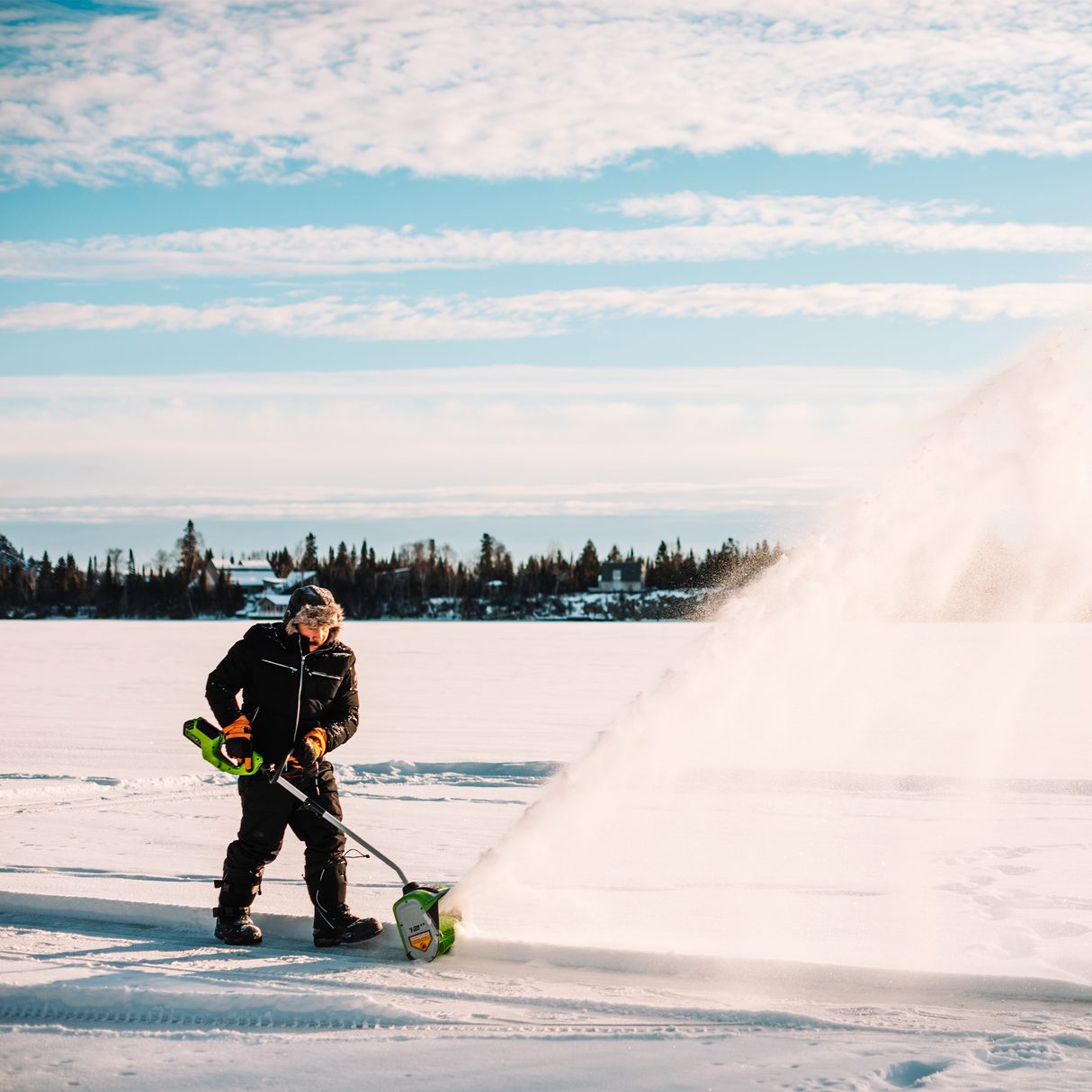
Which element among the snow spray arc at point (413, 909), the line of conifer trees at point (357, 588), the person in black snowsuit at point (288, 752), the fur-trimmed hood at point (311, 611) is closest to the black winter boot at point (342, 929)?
the person in black snowsuit at point (288, 752)

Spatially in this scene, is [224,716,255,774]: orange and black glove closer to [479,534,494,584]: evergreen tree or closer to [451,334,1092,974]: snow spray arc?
[451,334,1092,974]: snow spray arc

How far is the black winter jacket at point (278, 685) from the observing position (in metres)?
4.96

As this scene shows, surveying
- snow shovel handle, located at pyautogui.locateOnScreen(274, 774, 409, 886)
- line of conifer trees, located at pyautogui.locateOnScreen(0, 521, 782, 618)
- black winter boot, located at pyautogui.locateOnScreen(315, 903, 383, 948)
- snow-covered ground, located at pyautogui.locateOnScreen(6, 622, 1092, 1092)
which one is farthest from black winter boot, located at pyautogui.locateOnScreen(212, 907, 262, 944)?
line of conifer trees, located at pyautogui.locateOnScreen(0, 521, 782, 618)

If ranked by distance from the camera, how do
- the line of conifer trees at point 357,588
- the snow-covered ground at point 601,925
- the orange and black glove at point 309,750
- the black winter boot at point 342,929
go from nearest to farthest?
the snow-covered ground at point 601,925
the orange and black glove at point 309,750
the black winter boot at point 342,929
the line of conifer trees at point 357,588

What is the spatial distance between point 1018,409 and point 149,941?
629cm

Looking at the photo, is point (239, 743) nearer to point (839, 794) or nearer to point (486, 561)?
point (839, 794)

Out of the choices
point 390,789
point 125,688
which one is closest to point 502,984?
point 390,789

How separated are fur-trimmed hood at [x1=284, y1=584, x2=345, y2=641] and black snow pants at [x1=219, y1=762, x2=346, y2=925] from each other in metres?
0.71

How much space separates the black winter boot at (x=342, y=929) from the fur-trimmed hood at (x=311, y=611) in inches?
55.0

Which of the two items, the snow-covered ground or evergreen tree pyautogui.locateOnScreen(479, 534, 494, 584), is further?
evergreen tree pyautogui.locateOnScreen(479, 534, 494, 584)


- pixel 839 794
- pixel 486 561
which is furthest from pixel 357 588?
pixel 839 794

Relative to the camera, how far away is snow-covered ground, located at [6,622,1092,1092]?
3.74 meters

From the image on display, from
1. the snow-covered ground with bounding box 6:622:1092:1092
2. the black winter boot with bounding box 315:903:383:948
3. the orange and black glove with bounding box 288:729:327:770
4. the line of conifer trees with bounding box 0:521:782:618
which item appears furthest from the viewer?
the line of conifer trees with bounding box 0:521:782:618

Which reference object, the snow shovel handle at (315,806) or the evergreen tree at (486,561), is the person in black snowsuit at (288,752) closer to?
the snow shovel handle at (315,806)
